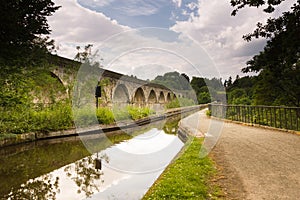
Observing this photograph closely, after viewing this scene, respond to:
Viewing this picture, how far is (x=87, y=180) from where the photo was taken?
513 cm

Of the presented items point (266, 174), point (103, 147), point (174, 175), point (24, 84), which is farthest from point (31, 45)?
point (266, 174)

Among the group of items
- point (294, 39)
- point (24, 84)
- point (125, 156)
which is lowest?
point (125, 156)

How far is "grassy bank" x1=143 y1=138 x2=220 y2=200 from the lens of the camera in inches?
130

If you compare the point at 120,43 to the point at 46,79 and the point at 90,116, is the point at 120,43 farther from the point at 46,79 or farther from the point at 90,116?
the point at 90,116

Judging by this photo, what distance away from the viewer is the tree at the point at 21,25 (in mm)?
7023

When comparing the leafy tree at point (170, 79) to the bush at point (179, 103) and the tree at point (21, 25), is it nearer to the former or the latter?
the tree at point (21, 25)

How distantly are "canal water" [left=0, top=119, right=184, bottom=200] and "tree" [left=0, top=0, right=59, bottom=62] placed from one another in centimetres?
297

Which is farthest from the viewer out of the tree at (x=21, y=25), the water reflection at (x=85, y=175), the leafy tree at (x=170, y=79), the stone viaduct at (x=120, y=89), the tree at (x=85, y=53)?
Answer: the stone viaduct at (x=120, y=89)

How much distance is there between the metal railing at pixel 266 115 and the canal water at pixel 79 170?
4.31 metres

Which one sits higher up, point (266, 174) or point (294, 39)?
point (294, 39)

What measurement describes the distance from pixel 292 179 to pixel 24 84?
8618 millimetres

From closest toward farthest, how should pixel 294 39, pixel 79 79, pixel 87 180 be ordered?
pixel 87 180, pixel 294 39, pixel 79 79

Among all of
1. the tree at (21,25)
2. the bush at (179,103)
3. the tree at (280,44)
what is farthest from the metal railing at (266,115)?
the bush at (179,103)

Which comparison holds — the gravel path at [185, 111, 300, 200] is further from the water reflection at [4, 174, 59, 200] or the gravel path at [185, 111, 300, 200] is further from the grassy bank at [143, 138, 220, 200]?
the water reflection at [4, 174, 59, 200]
